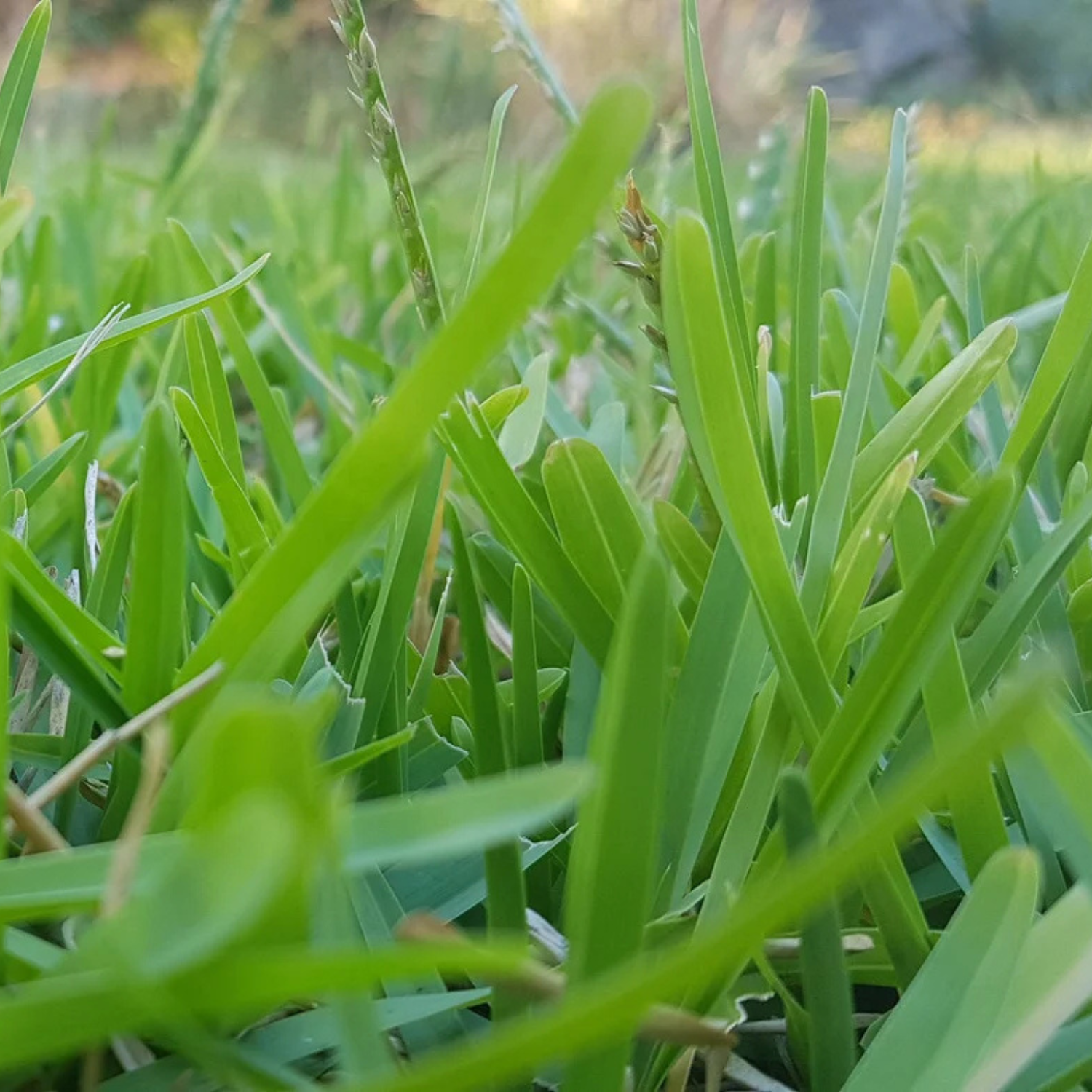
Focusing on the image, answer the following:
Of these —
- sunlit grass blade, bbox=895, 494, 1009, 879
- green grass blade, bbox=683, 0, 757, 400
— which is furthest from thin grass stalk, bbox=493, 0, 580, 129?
sunlit grass blade, bbox=895, 494, 1009, 879

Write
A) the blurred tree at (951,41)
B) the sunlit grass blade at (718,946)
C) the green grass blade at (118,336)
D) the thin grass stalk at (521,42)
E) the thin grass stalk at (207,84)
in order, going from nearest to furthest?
the sunlit grass blade at (718,946) < the green grass blade at (118,336) < the thin grass stalk at (521,42) < the thin grass stalk at (207,84) < the blurred tree at (951,41)

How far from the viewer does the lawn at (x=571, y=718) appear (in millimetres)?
74

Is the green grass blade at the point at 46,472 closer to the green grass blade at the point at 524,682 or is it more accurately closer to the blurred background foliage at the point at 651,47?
the green grass blade at the point at 524,682

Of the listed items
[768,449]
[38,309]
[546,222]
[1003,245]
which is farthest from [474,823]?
[1003,245]

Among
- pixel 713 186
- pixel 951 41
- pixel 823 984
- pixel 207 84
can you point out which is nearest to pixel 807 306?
pixel 713 186

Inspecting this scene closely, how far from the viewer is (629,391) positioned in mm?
400

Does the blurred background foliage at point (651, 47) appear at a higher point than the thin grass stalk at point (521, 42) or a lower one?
higher

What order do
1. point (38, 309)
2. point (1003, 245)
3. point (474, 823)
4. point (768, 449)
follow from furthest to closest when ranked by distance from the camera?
point (1003, 245)
point (38, 309)
point (768, 449)
point (474, 823)

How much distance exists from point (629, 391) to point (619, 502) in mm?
245

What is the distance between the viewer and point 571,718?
0.58ft

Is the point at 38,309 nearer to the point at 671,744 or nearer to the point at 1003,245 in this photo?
the point at 671,744

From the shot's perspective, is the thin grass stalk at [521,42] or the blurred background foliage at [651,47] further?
the blurred background foliage at [651,47]

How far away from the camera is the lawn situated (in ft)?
0.24

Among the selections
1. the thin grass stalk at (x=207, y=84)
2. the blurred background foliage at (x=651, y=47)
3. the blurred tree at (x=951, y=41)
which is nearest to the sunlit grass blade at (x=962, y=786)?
the thin grass stalk at (x=207, y=84)
